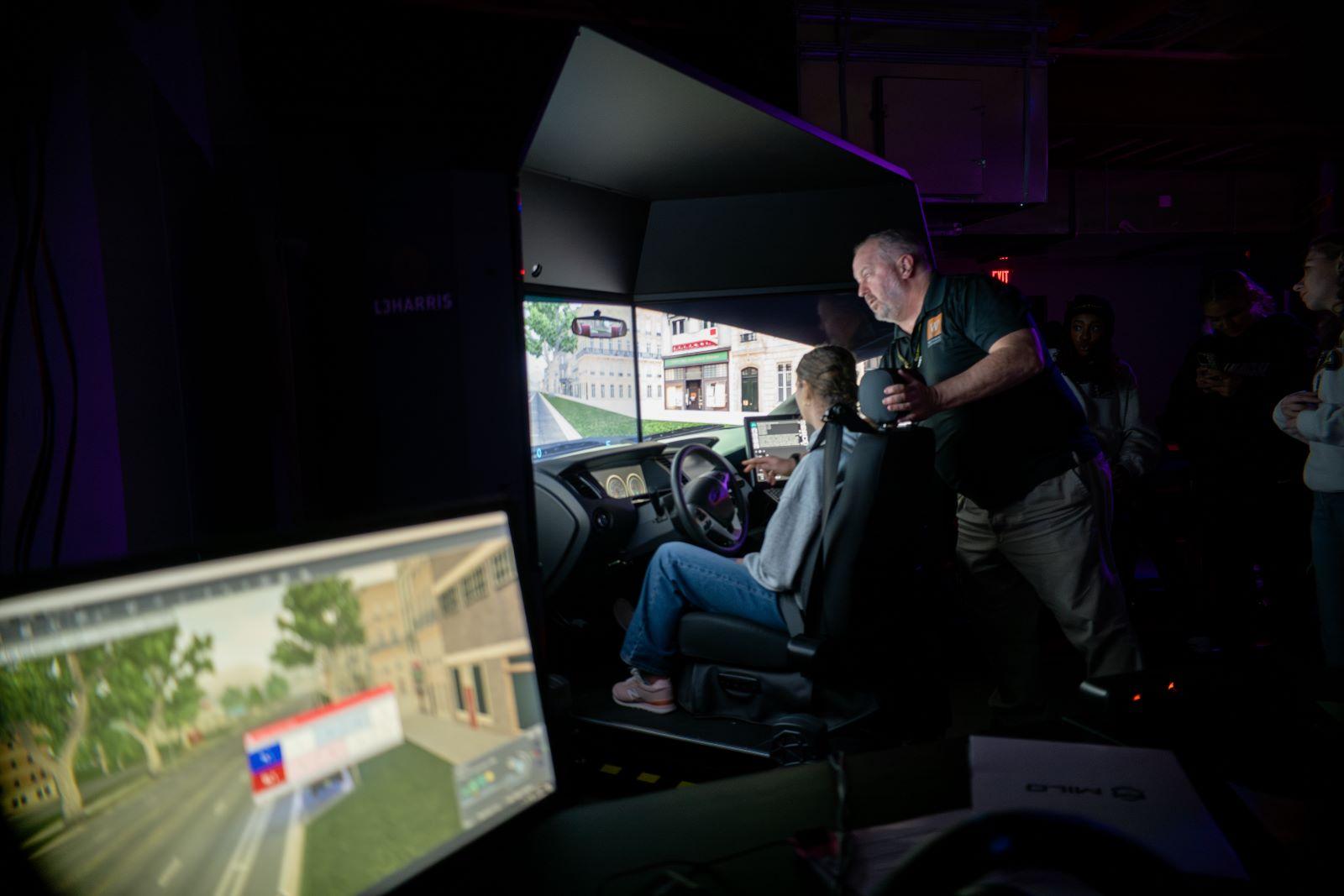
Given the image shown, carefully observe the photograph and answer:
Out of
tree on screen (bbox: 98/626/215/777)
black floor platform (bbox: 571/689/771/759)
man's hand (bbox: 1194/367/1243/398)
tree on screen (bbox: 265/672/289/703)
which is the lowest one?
black floor platform (bbox: 571/689/771/759)

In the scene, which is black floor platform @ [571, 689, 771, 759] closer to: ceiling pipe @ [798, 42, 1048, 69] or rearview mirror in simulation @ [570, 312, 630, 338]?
rearview mirror in simulation @ [570, 312, 630, 338]

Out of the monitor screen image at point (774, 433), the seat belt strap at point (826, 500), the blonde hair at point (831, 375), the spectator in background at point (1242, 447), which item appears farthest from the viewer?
the monitor screen image at point (774, 433)

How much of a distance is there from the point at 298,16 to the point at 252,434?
174cm

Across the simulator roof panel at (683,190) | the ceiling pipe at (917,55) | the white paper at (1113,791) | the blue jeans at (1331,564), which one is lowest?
the blue jeans at (1331,564)

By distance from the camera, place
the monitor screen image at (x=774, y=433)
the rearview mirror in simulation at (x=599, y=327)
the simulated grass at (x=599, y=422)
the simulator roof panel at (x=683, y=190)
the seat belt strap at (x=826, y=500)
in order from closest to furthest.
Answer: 1. the seat belt strap at (x=826, y=500)
2. the simulator roof panel at (x=683, y=190)
3. the simulated grass at (x=599, y=422)
4. the rearview mirror in simulation at (x=599, y=327)
5. the monitor screen image at (x=774, y=433)

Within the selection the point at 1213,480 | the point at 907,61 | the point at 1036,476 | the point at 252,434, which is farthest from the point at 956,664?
the point at 252,434

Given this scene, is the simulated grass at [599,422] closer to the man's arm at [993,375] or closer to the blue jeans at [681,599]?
the blue jeans at [681,599]

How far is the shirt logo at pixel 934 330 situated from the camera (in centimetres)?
225

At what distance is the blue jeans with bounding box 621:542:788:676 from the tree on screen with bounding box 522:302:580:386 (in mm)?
1151

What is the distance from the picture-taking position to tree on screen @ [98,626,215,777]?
0.52 m

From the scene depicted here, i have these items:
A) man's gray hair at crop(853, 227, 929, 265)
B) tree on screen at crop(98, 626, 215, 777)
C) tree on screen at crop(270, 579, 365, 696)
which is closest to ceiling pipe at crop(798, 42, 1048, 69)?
man's gray hair at crop(853, 227, 929, 265)

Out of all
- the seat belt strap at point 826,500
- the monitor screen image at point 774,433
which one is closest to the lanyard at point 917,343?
the seat belt strap at point 826,500

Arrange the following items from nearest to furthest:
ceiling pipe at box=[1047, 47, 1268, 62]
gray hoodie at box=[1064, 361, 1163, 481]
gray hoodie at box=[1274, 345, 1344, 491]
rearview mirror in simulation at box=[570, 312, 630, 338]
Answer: gray hoodie at box=[1274, 345, 1344, 491], rearview mirror in simulation at box=[570, 312, 630, 338], gray hoodie at box=[1064, 361, 1163, 481], ceiling pipe at box=[1047, 47, 1268, 62]

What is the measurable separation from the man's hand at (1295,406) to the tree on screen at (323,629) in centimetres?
278
